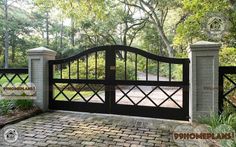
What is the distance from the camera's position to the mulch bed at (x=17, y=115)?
4859 mm

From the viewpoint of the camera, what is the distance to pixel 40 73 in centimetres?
614

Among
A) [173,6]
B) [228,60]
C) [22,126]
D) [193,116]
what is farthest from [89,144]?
[173,6]

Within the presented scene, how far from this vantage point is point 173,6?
15.4 m

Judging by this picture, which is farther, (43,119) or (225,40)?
(225,40)

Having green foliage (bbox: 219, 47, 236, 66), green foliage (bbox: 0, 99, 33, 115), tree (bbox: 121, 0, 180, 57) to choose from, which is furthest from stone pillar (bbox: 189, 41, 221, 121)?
tree (bbox: 121, 0, 180, 57)

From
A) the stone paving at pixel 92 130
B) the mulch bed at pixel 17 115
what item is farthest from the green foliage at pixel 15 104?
the stone paving at pixel 92 130

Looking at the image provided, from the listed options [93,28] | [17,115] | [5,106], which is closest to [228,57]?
[17,115]

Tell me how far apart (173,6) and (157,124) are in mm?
12121

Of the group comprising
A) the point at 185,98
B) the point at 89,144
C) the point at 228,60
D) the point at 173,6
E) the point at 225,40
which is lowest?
the point at 89,144

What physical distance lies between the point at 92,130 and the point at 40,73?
2.54 m

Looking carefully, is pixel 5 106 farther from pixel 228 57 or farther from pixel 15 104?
pixel 228 57

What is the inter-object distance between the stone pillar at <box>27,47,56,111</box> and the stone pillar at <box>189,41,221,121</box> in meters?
3.71

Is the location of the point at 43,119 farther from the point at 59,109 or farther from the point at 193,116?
the point at 193,116

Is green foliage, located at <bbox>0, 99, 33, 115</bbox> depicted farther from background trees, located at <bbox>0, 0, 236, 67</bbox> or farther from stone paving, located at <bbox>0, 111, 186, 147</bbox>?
background trees, located at <bbox>0, 0, 236, 67</bbox>
